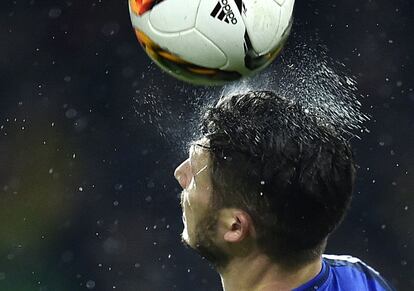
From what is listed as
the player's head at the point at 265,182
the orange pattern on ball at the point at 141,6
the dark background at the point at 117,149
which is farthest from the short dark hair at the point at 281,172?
the dark background at the point at 117,149

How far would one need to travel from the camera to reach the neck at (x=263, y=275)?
294cm

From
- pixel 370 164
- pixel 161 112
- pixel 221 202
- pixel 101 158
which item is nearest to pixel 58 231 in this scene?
pixel 101 158

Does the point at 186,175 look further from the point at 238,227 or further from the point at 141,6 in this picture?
the point at 141,6

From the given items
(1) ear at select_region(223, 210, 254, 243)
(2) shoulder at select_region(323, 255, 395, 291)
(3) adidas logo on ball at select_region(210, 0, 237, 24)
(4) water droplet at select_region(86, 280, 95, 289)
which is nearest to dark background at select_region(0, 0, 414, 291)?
(4) water droplet at select_region(86, 280, 95, 289)

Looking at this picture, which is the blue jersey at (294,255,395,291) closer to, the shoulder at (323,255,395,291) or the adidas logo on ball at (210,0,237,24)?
the shoulder at (323,255,395,291)

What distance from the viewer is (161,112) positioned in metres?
6.58

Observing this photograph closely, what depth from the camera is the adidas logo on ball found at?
130 inches

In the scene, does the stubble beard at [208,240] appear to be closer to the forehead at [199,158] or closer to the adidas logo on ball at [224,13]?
the forehead at [199,158]

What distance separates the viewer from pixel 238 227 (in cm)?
296

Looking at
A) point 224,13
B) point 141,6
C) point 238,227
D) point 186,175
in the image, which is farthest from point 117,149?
point 238,227

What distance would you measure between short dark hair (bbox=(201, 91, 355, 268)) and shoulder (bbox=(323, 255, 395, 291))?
0.49ft

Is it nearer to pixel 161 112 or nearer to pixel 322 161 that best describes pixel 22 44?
pixel 161 112

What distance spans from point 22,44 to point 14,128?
0.60 m

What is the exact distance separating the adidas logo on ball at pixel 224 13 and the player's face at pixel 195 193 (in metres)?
0.54
